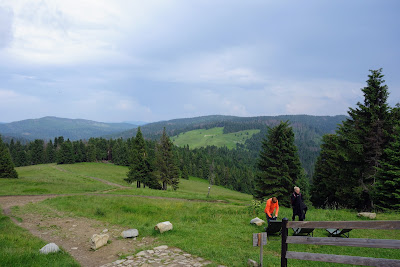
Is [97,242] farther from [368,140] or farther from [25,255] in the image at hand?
[368,140]

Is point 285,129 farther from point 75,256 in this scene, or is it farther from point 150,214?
→ point 75,256

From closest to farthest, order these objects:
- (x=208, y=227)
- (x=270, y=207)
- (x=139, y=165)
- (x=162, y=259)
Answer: (x=162, y=259), (x=270, y=207), (x=208, y=227), (x=139, y=165)

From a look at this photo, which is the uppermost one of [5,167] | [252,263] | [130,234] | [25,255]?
[252,263]

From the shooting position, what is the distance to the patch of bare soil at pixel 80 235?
946 cm

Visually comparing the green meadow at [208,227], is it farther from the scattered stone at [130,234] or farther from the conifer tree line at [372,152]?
the conifer tree line at [372,152]

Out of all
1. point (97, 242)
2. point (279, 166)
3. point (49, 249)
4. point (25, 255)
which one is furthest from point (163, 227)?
point (279, 166)

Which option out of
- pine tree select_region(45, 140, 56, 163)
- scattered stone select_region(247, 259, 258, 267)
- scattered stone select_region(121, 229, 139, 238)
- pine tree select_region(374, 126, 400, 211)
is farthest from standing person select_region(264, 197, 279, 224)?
pine tree select_region(45, 140, 56, 163)

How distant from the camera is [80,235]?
12242 millimetres

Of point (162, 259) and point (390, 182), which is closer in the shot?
point (162, 259)

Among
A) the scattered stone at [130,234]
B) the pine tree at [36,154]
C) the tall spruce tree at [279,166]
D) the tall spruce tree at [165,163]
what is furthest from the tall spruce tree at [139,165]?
the pine tree at [36,154]

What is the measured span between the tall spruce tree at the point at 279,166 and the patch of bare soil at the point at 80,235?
21895mm

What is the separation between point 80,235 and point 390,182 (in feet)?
75.5

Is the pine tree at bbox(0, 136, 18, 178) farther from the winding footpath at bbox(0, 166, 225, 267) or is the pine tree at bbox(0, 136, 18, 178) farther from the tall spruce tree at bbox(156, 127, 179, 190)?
the winding footpath at bbox(0, 166, 225, 267)

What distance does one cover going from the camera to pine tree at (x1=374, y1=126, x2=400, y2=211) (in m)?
19.0
